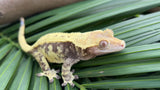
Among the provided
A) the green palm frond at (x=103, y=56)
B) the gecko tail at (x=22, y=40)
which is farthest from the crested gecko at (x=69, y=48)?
the green palm frond at (x=103, y=56)

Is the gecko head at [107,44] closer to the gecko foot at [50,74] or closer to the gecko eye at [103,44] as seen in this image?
the gecko eye at [103,44]

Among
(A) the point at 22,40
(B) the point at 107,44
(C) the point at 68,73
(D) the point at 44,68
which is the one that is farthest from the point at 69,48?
(A) the point at 22,40

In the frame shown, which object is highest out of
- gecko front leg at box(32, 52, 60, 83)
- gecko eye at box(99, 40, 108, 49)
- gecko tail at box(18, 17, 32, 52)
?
gecko tail at box(18, 17, 32, 52)

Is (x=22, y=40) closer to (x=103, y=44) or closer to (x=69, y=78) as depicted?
(x=69, y=78)

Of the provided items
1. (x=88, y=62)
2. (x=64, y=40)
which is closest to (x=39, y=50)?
(x=64, y=40)

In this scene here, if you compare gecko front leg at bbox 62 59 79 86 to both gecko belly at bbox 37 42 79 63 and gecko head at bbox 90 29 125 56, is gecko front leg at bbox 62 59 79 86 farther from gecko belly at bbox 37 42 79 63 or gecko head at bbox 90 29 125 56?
gecko head at bbox 90 29 125 56

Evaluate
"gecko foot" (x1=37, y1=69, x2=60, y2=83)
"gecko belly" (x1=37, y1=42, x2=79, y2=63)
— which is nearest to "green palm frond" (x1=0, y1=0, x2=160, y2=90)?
"gecko foot" (x1=37, y1=69, x2=60, y2=83)

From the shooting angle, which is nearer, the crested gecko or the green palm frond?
the green palm frond

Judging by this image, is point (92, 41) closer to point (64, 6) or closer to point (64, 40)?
point (64, 40)

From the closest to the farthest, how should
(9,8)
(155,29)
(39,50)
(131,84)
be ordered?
(131,84) → (155,29) → (39,50) → (9,8)
